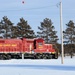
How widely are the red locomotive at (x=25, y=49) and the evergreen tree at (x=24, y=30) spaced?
82.8ft

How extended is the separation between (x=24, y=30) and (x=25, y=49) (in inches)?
1064

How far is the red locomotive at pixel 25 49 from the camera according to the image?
155ft

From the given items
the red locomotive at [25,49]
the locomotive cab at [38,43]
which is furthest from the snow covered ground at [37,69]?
the locomotive cab at [38,43]

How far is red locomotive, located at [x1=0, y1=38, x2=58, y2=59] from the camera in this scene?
47219 millimetres

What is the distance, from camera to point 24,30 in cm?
7494

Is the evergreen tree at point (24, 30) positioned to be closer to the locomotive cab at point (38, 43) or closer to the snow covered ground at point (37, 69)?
the locomotive cab at point (38, 43)

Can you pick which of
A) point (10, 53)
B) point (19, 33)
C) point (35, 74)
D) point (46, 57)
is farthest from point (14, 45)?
point (35, 74)

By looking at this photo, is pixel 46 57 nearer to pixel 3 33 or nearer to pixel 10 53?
pixel 10 53

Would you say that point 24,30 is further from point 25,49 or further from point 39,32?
point 25,49

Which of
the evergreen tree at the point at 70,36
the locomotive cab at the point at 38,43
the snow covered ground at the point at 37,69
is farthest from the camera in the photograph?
the evergreen tree at the point at 70,36

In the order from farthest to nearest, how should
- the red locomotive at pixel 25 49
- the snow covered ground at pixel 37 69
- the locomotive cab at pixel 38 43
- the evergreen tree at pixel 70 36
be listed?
the evergreen tree at pixel 70 36 → the locomotive cab at pixel 38 43 → the red locomotive at pixel 25 49 → the snow covered ground at pixel 37 69

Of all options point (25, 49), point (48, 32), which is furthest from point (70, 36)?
point (25, 49)

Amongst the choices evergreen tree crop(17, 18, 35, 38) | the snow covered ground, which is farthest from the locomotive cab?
evergreen tree crop(17, 18, 35, 38)

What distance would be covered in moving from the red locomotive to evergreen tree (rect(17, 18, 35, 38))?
25.2 m
